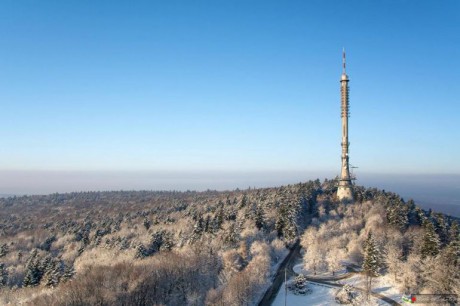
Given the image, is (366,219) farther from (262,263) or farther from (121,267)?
(121,267)

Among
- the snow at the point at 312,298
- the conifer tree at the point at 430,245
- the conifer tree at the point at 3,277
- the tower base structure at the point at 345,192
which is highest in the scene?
the tower base structure at the point at 345,192

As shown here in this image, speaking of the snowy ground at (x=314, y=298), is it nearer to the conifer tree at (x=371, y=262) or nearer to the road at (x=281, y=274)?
Result: the road at (x=281, y=274)

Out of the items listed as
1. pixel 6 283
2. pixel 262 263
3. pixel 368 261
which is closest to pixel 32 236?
pixel 6 283

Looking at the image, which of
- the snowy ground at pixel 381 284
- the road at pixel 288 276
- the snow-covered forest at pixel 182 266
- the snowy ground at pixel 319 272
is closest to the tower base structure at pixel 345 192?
the snow-covered forest at pixel 182 266

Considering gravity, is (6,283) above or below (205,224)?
below

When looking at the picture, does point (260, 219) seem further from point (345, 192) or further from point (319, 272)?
point (345, 192)

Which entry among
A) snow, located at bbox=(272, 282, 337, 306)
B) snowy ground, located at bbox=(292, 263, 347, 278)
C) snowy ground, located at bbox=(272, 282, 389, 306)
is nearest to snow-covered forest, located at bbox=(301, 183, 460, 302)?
snowy ground, located at bbox=(292, 263, 347, 278)

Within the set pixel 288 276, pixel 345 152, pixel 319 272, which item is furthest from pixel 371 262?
pixel 345 152

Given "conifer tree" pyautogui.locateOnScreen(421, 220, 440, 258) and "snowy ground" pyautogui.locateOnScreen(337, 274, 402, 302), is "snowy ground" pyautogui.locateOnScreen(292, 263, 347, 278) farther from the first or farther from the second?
"conifer tree" pyautogui.locateOnScreen(421, 220, 440, 258)
